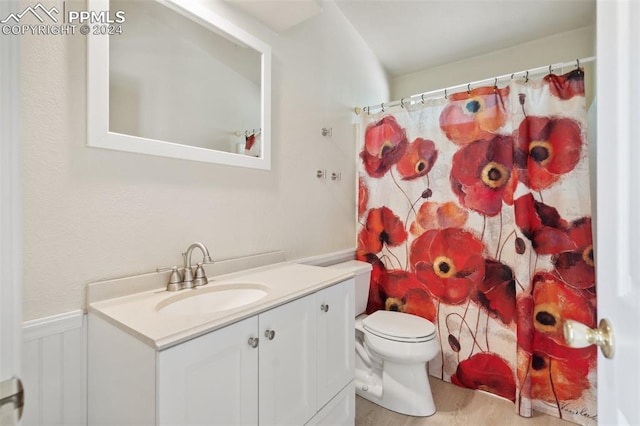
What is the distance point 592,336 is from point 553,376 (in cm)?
159

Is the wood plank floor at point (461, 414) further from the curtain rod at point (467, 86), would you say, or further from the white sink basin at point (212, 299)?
the curtain rod at point (467, 86)

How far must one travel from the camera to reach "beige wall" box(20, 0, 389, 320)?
905 mm

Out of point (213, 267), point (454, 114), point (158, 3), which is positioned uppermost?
point (158, 3)

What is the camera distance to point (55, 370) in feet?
3.05

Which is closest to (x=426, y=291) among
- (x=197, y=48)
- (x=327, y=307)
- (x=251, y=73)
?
(x=327, y=307)

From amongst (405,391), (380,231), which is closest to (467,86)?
(380,231)

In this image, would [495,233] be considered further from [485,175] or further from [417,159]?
[417,159]

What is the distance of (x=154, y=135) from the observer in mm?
1155

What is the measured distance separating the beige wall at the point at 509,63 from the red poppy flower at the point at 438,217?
130cm

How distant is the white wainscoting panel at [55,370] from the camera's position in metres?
0.88

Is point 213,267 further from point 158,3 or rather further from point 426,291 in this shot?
point 426,291

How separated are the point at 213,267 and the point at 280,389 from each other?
57cm
